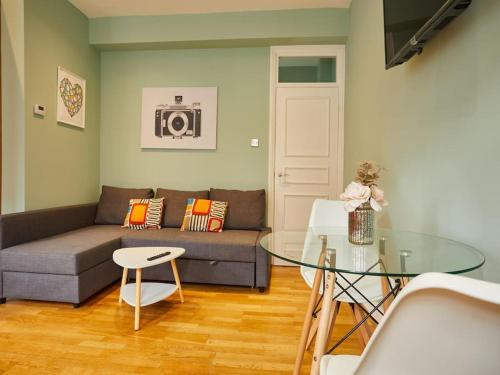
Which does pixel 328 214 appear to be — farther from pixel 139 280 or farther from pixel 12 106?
pixel 12 106

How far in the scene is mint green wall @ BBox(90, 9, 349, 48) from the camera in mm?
3246

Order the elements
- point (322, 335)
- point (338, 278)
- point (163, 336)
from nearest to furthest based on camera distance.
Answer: point (322, 335) < point (338, 278) < point (163, 336)

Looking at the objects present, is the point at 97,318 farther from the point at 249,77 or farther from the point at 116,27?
the point at 116,27

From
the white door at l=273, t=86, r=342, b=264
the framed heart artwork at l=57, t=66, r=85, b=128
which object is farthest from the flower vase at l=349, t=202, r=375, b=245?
the framed heart artwork at l=57, t=66, r=85, b=128

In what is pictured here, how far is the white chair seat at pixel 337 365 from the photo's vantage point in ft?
2.70

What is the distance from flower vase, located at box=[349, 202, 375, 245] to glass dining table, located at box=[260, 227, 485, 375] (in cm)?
3

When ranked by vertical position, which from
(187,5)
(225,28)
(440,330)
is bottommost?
(440,330)

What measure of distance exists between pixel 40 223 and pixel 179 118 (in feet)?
5.99

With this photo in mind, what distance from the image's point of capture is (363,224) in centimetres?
135

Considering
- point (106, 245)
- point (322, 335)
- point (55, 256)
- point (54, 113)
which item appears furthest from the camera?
point (54, 113)

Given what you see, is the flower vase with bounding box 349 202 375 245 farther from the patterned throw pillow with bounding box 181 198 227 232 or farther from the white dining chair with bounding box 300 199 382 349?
the patterned throw pillow with bounding box 181 198 227 232

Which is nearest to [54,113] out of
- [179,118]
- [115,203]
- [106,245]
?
[115,203]

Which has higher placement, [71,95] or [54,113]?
[71,95]

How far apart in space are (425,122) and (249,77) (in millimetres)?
2462
